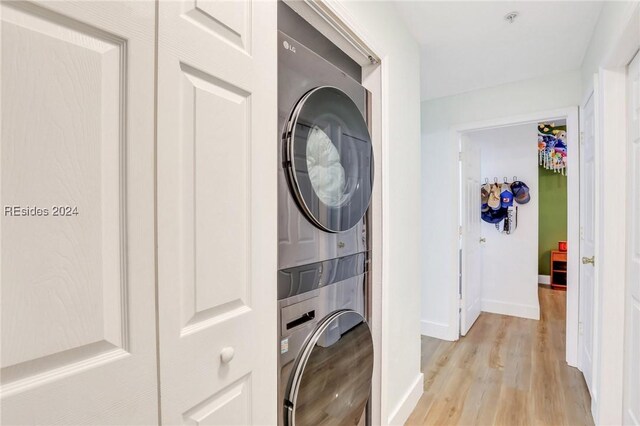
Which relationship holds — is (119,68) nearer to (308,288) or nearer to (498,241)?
(308,288)

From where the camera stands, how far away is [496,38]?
6.95 feet

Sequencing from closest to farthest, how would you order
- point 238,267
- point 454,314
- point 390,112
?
point 238,267
point 390,112
point 454,314

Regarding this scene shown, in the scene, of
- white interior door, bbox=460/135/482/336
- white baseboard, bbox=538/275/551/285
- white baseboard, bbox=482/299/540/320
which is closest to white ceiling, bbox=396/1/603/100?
white interior door, bbox=460/135/482/336

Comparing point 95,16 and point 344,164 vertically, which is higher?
point 95,16

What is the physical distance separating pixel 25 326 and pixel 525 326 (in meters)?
4.12

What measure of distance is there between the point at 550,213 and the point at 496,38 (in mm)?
4559

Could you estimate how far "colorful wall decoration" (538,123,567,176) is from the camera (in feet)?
16.1

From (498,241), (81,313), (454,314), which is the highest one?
(81,313)

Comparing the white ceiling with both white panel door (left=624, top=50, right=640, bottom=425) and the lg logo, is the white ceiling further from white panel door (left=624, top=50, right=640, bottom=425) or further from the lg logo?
the lg logo

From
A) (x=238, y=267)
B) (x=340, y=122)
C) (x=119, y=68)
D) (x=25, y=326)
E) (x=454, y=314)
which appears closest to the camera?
(x=25, y=326)

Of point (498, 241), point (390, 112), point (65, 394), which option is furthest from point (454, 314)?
point (65, 394)

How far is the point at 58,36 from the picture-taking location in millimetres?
477

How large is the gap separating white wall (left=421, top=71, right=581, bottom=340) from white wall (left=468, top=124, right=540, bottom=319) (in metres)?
0.83

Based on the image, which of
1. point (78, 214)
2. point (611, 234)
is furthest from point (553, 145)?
point (78, 214)
